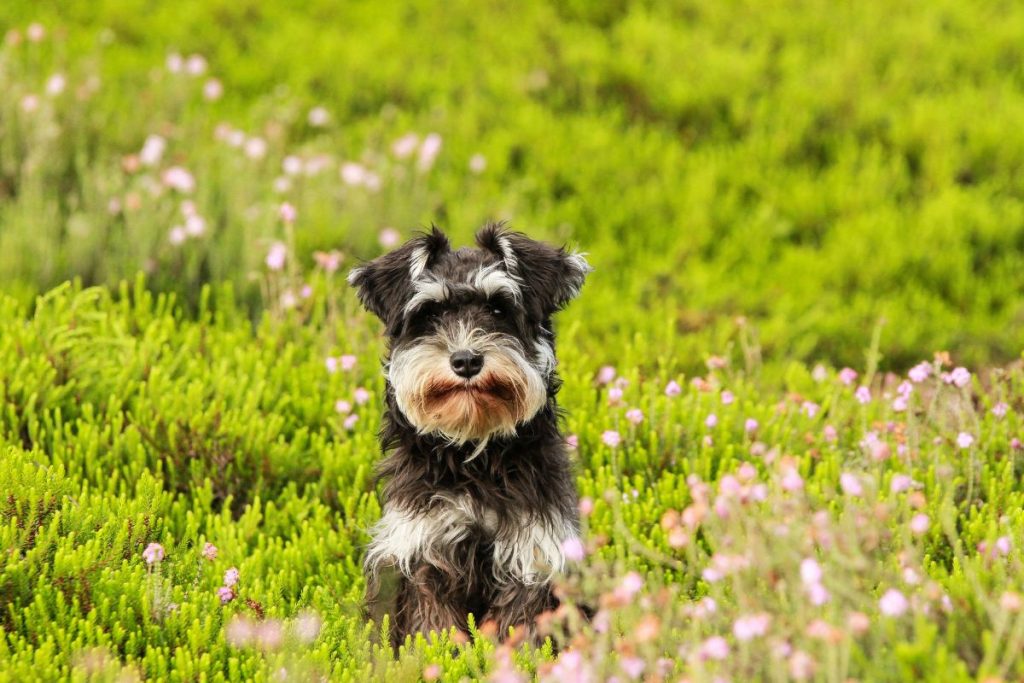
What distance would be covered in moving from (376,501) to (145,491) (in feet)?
3.41

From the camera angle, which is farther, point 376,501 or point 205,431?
point 205,431

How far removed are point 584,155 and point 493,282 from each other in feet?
→ 19.8

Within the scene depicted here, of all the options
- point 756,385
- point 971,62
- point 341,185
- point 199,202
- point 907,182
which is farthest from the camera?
point 971,62

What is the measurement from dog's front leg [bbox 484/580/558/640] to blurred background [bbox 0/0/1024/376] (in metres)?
2.47

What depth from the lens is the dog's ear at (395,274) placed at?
442 centimetres

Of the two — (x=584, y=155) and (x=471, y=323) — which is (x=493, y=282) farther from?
(x=584, y=155)

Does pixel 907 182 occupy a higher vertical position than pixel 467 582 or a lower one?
higher

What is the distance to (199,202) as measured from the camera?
8086mm

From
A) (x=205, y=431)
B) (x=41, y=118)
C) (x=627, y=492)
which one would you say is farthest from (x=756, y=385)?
(x=41, y=118)

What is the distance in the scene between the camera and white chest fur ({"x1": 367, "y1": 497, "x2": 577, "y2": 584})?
14.4 ft

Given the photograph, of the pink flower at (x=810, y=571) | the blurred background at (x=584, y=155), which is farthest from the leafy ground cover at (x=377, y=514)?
the blurred background at (x=584, y=155)

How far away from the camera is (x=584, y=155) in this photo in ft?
33.1

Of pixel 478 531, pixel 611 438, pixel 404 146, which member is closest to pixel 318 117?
pixel 404 146

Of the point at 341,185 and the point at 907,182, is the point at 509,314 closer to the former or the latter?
the point at 341,185
